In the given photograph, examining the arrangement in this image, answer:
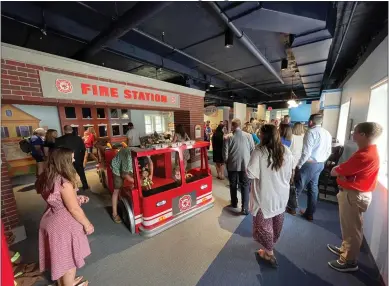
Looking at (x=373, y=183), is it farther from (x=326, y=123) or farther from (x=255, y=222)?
(x=326, y=123)

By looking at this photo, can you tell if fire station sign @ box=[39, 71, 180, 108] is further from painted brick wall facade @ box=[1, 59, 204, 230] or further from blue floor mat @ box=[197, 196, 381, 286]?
→ blue floor mat @ box=[197, 196, 381, 286]

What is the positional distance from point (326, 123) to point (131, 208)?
7.68 m

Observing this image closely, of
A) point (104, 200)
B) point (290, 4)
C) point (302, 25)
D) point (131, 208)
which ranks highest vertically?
point (290, 4)

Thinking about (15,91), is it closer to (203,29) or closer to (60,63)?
(60,63)

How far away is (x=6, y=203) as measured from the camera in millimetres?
2607

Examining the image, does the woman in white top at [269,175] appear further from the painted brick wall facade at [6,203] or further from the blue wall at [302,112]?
the blue wall at [302,112]

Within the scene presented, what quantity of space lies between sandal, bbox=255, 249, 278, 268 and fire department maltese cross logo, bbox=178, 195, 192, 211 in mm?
1362

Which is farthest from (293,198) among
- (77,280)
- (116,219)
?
(77,280)

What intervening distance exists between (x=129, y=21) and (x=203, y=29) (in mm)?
1598

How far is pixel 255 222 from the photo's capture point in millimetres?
2119

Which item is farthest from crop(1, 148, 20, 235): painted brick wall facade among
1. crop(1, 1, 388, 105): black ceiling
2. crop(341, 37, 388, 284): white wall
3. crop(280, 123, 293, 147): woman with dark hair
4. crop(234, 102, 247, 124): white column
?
crop(234, 102, 247, 124): white column

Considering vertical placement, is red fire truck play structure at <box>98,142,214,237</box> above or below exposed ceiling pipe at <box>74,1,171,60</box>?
below

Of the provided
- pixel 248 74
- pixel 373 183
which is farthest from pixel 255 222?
pixel 248 74

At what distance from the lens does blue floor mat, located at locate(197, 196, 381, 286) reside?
1.93 meters
